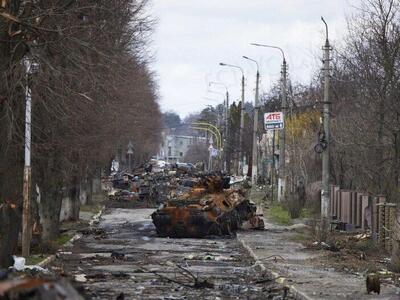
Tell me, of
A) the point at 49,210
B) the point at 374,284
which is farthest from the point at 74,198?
the point at 374,284

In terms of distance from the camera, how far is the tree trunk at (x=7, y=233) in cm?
1736

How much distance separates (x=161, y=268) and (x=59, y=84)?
5.39m

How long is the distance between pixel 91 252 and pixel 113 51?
6.48 m

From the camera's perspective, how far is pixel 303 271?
18766mm

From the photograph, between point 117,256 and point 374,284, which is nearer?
point 374,284

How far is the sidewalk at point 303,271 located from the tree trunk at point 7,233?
19.3ft

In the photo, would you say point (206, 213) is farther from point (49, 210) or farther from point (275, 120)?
point (275, 120)

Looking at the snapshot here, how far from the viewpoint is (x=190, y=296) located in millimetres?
15000

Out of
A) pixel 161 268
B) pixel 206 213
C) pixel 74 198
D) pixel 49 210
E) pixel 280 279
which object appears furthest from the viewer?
pixel 74 198

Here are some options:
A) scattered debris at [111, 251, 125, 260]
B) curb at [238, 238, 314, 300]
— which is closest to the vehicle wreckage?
curb at [238, 238, 314, 300]

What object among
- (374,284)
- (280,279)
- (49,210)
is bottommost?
(280,279)

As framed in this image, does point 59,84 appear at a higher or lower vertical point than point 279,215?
higher

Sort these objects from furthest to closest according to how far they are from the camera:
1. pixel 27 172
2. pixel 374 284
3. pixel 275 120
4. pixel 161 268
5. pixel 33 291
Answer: pixel 275 120, pixel 161 268, pixel 27 172, pixel 374 284, pixel 33 291

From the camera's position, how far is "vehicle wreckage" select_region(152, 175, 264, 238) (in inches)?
1218
